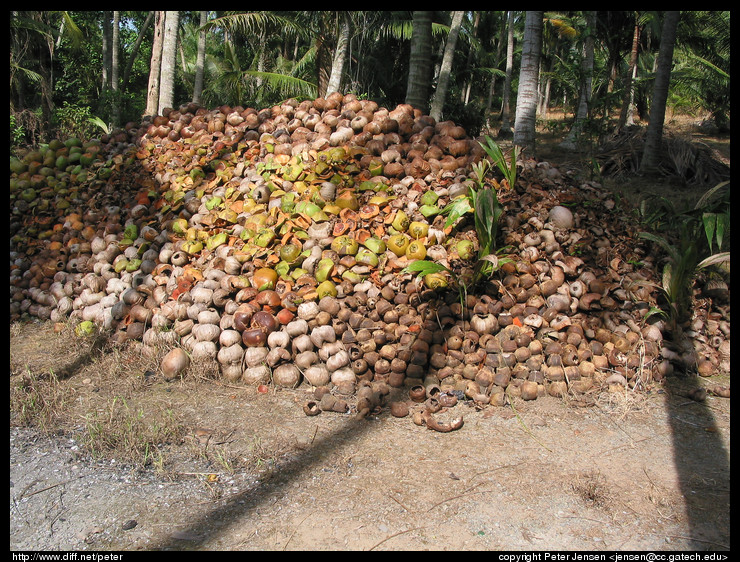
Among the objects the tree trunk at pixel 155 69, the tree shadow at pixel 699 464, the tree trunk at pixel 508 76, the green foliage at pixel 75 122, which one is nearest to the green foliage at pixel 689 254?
the tree shadow at pixel 699 464

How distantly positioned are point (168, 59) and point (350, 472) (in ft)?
28.7

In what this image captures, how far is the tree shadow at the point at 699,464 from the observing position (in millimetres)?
2254

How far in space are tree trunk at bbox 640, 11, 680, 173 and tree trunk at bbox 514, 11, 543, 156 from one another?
278 cm

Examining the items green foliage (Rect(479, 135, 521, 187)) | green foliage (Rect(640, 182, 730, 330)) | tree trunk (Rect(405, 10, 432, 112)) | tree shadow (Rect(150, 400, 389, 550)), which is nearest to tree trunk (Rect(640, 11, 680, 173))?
tree trunk (Rect(405, 10, 432, 112))

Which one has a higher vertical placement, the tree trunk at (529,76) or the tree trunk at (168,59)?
the tree trunk at (168,59)

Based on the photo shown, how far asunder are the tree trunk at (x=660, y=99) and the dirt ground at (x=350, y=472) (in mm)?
5103

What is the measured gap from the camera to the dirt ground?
2219 mm

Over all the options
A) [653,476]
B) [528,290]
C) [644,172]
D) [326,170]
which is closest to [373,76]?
[644,172]

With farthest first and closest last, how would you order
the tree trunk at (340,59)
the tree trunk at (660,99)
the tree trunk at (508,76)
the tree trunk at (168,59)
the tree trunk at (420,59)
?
1. the tree trunk at (508,76)
2. the tree trunk at (340,59)
3. the tree trunk at (168,59)
4. the tree trunk at (660,99)
5. the tree trunk at (420,59)

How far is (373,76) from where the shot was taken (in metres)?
18.9

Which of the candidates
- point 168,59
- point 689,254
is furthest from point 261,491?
point 168,59

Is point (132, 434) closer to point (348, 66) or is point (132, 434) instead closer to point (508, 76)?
point (348, 66)

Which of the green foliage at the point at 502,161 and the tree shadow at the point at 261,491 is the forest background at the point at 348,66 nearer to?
the green foliage at the point at 502,161

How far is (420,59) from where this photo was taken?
6207 mm
